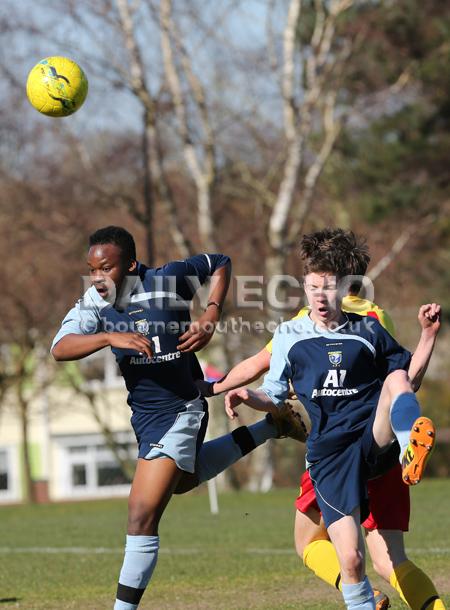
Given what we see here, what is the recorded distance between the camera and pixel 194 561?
9.89 meters

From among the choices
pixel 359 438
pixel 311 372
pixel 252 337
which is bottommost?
pixel 359 438

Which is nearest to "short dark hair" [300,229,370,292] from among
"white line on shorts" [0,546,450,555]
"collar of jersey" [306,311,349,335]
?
"collar of jersey" [306,311,349,335]

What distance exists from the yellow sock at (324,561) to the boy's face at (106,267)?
174 cm

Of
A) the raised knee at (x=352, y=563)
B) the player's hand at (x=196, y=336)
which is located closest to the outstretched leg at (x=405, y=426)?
the raised knee at (x=352, y=563)

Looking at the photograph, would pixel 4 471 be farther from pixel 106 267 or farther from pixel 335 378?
pixel 335 378

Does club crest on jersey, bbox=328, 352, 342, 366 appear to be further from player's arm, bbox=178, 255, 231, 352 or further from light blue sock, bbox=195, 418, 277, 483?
light blue sock, bbox=195, 418, 277, 483

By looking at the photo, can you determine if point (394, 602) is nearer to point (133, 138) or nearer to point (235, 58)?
point (235, 58)

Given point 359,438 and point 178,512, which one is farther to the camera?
point 178,512

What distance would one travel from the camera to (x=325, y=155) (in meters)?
24.0

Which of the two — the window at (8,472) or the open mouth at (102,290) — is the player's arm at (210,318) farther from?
the window at (8,472)

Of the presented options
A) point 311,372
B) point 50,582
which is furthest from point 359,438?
point 50,582

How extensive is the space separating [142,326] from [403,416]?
5.58 ft

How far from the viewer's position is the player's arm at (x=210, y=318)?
19.6 ft

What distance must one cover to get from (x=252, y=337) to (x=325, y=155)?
5511mm
